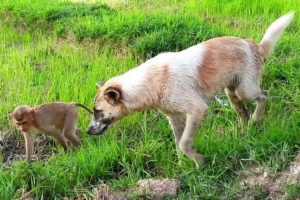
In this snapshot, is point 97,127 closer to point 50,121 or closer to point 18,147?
point 50,121

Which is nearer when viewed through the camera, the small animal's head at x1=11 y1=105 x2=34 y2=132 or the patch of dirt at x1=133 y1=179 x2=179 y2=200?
the patch of dirt at x1=133 y1=179 x2=179 y2=200

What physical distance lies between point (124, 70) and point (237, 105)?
1.84m

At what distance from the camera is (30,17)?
388 inches

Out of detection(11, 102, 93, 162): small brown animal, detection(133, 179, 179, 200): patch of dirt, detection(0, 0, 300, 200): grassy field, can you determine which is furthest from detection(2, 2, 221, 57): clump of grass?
detection(133, 179, 179, 200): patch of dirt

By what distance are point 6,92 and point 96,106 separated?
2264 mm

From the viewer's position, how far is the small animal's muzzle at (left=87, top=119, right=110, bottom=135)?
554 cm

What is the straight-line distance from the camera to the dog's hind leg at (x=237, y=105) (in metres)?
6.19

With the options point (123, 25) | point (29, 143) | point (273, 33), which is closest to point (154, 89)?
point (29, 143)

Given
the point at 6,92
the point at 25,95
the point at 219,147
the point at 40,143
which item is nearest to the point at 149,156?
the point at 219,147

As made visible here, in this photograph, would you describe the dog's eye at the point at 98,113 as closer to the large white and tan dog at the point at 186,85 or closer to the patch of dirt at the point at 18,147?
the large white and tan dog at the point at 186,85

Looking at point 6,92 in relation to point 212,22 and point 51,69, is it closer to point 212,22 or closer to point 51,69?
point 51,69

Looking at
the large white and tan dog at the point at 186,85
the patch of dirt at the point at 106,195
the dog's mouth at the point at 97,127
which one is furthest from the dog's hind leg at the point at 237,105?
the patch of dirt at the point at 106,195

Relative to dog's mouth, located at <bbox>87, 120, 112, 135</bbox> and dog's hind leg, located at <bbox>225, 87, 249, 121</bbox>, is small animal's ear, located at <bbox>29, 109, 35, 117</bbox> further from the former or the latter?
dog's hind leg, located at <bbox>225, 87, 249, 121</bbox>

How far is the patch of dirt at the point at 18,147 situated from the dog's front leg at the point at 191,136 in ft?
Answer: 5.36
